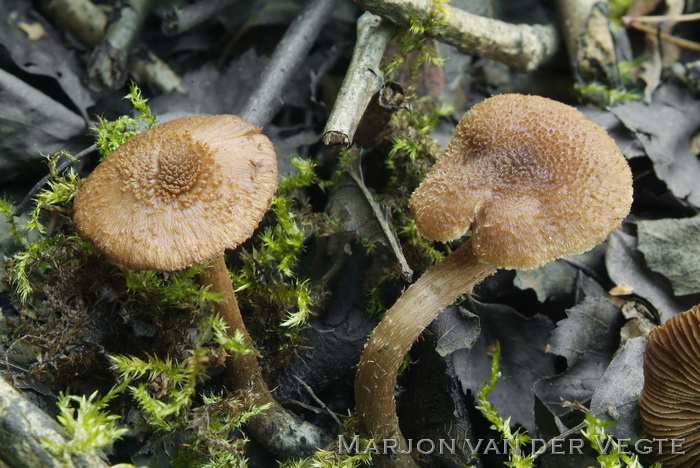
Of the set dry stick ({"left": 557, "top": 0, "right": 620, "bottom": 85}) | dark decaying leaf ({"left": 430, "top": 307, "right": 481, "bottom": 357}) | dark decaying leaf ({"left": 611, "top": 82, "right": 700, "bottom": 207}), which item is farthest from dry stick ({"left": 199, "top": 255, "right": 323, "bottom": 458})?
dry stick ({"left": 557, "top": 0, "right": 620, "bottom": 85})

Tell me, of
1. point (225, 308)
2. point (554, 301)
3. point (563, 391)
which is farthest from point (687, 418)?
point (225, 308)

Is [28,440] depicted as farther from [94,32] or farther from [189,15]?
[94,32]

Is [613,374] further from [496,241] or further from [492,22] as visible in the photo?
[492,22]

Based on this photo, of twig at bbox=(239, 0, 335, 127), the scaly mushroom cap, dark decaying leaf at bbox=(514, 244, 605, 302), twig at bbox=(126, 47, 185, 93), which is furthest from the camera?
twig at bbox=(126, 47, 185, 93)

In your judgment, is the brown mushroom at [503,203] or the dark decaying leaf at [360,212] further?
the dark decaying leaf at [360,212]

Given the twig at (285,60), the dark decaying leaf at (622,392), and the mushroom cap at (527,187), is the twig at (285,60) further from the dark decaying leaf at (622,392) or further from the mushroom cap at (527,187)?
the dark decaying leaf at (622,392)

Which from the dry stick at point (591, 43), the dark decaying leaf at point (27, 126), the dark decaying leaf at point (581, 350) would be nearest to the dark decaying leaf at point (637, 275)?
the dark decaying leaf at point (581, 350)

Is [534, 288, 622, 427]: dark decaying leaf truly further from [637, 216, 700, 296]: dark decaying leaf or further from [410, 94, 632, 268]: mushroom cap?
[410, 94, 632, 268]: mushroom cap
